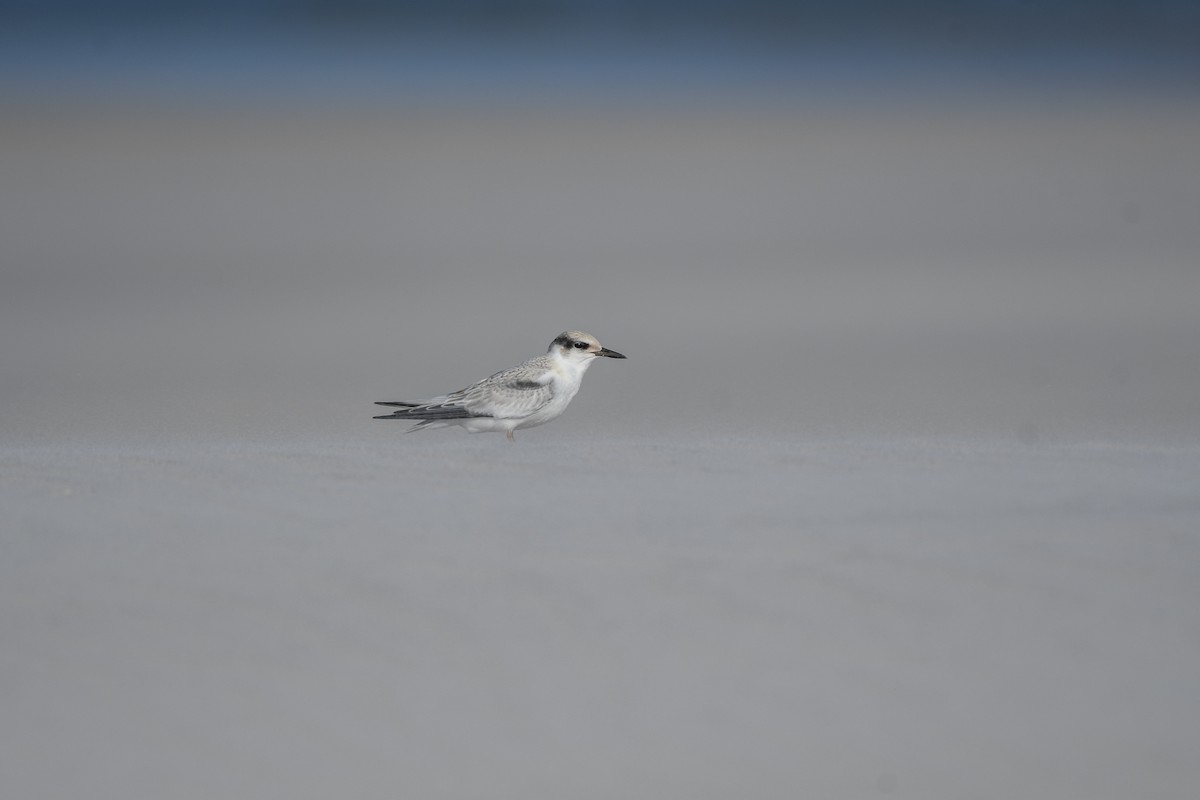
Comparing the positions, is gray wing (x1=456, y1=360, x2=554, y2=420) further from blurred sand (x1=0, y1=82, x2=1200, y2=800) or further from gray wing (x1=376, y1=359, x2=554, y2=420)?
blurred sand (x1=0, y1=82, x2=1200, y2=800)

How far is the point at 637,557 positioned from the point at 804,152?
13.3 meters

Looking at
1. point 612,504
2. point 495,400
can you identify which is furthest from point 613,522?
point 495,400

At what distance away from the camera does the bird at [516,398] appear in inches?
254

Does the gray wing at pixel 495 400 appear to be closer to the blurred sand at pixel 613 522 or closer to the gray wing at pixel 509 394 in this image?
the gray wing at pixel 509 394

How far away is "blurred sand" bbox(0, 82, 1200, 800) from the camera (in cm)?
334

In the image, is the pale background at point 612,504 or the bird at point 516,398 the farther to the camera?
the bird at point 516,398

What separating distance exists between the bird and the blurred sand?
0.36 feet

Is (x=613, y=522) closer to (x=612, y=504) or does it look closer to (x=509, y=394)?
(x=612, y=504)

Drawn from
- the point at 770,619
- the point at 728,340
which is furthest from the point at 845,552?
the point at 728,340

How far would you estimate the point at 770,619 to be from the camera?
3.93m

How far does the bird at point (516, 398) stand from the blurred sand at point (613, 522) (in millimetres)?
108

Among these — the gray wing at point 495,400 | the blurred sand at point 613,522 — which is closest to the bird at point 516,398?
the gray wing at point 495,400

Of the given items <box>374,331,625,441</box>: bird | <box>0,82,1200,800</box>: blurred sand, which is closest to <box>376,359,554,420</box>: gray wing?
<box>374,331,625,441</box>: bird

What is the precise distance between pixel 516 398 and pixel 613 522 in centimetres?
187
